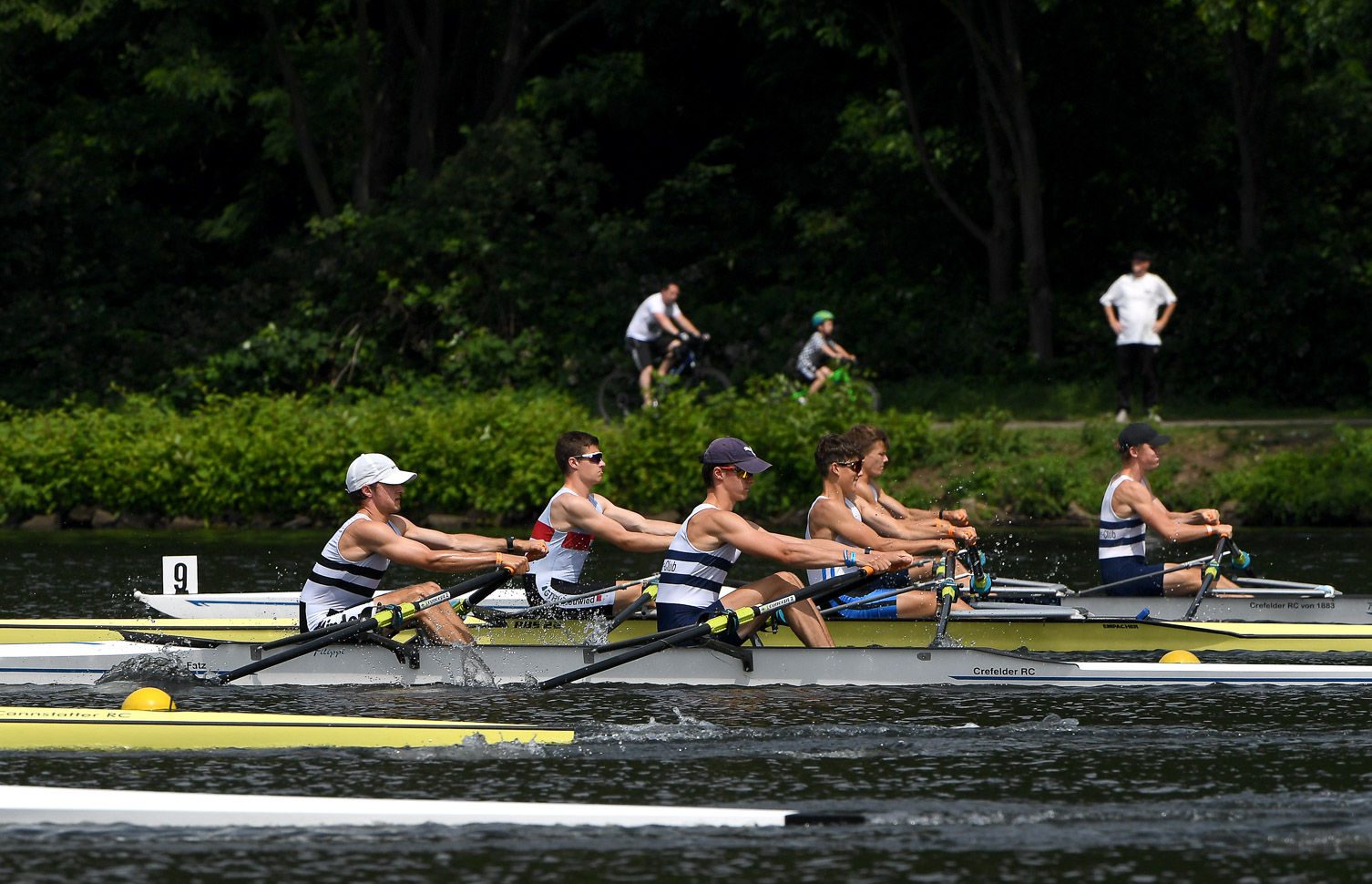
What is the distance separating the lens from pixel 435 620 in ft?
34.2

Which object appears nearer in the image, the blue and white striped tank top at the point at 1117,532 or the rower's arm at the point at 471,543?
the rower's arm at the point at 471,543

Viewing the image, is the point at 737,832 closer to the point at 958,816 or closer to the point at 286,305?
the point at 958,816

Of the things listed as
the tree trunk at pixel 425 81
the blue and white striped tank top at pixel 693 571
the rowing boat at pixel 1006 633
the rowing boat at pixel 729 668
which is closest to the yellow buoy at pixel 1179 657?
the rowing boat at pixel 729 668

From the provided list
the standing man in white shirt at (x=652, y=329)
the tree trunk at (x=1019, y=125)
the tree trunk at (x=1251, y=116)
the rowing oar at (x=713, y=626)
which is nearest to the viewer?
the rowing oar at (x=713, y=626)

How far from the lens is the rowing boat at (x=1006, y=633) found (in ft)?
36.3

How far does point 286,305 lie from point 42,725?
21158 millimetres

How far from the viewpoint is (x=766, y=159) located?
102ft

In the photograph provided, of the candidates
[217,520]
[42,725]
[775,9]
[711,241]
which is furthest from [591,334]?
[42,725]

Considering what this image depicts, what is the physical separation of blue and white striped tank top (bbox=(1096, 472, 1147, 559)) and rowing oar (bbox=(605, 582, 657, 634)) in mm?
3129

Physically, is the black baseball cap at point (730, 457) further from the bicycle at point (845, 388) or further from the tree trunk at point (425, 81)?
the tree trunk at point (425, 81)

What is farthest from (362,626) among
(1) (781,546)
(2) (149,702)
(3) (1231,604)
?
(3) (1231,604)

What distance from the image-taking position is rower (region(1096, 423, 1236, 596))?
460 inches

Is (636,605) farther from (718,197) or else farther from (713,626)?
(718,197)

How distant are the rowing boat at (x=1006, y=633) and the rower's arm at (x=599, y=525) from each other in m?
0.49
